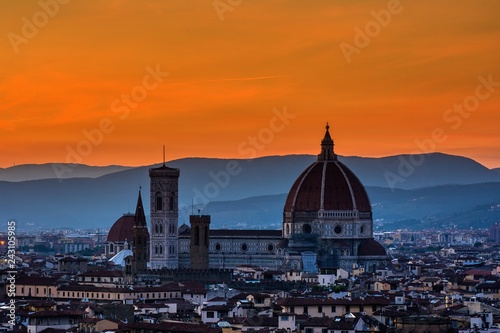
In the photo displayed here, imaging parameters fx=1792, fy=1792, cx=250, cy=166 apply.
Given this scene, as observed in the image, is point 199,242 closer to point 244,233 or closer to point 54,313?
point 244,233

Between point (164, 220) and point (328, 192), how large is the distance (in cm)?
1400

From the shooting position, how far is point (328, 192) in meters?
150

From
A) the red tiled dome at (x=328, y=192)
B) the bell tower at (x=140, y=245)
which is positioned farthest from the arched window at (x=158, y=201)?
the red tiled dome at (x=328, y=192)

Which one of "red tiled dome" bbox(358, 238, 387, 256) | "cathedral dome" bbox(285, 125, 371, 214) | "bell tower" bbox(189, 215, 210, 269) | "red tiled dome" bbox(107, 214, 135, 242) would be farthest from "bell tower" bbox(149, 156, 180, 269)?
"red tiled dome" bbox(107, 214, 135, 242)

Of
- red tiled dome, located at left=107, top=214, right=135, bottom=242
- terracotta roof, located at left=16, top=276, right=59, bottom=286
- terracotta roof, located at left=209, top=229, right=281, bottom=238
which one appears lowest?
terracotta roof, located at left=16, top=276, right=59, bottom=286

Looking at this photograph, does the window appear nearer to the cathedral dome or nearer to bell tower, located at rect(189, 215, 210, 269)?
bell tower, located at rect(189, 215, 210, 269)

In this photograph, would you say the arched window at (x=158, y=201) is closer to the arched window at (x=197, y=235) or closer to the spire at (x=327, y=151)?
the arched window at (x=197, y=235)

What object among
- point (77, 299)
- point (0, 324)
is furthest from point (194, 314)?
point (77, 299)

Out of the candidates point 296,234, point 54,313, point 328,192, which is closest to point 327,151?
point 328,192

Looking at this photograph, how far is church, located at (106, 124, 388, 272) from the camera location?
14488 centimetres

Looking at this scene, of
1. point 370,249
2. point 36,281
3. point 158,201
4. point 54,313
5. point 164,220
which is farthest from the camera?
point 158,201

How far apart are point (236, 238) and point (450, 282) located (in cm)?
3987

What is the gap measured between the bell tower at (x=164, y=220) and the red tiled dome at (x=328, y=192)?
10.4 m

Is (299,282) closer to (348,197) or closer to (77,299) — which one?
(77,299)
